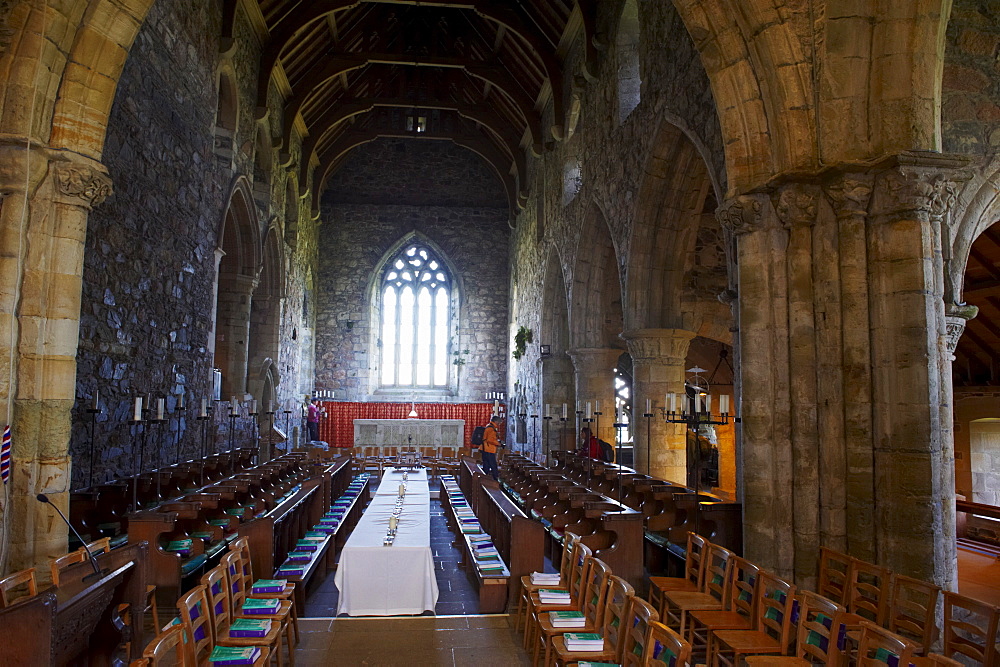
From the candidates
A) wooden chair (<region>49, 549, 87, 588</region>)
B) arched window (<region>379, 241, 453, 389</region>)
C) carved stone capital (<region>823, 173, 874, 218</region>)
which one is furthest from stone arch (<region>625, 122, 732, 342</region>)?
arched window (<region>379, 241, 453, 389</region>)

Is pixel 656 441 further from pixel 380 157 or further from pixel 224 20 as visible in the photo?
pixel 380 157

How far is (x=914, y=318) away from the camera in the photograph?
13.6 feet

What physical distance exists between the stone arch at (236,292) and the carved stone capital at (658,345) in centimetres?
698

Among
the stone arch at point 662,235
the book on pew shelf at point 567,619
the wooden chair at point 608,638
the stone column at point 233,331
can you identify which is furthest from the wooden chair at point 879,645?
the stone column at point 233,331

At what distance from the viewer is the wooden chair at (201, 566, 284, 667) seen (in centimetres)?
332

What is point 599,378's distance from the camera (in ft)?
37.7

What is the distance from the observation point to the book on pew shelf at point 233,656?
124 inches

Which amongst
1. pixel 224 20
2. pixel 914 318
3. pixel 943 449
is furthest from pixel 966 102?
pixel 224 20

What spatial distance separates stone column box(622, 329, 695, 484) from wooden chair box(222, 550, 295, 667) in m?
5.46

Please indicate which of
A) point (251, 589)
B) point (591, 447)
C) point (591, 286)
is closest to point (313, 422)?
point (591, 286)

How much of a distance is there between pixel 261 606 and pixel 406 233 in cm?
1643

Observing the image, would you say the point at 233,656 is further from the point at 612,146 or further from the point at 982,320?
the point at 982,320

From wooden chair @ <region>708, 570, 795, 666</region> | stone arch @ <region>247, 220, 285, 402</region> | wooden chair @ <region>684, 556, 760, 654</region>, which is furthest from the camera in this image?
stone arch @ <region>247, 220, 285, 402</region>

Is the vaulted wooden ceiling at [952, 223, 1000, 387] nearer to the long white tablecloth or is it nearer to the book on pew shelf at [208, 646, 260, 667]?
the long white tablecloth
